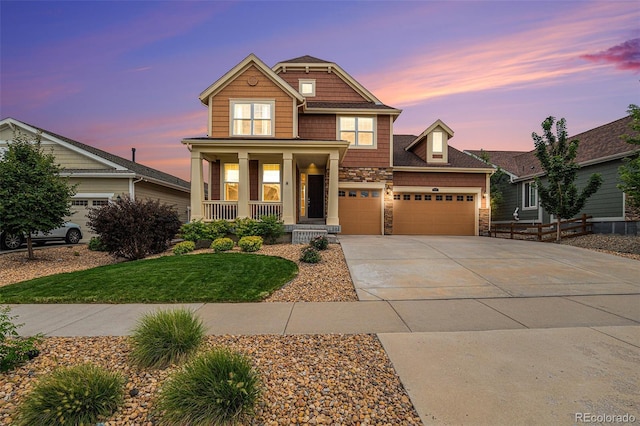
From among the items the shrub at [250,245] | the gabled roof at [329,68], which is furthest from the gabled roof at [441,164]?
the shrub at [250,245]

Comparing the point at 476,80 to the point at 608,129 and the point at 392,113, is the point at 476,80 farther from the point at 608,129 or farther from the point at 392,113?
the point at 608,129

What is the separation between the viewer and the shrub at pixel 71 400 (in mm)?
2289

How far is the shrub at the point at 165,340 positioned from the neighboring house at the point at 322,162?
881cm

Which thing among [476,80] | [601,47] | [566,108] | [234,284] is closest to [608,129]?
[566,108]

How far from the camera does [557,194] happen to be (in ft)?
43.7

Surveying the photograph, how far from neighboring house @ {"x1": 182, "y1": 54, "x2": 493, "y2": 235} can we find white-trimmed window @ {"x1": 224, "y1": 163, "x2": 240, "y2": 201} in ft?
0.16

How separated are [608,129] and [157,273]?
22730 mm

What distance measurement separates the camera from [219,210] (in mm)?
13203

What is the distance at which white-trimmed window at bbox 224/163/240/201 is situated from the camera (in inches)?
580

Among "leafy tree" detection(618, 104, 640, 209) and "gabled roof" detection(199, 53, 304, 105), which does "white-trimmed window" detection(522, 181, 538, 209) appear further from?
"gabled roof" detection(199, 53, 304, 105)

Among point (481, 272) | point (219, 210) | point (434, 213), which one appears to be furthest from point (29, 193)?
point (434, 213)

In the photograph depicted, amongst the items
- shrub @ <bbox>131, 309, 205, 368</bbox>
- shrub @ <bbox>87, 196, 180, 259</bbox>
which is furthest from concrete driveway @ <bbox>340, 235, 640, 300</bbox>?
shrub @ <bbox>87, 196, 180, 259</bbox>

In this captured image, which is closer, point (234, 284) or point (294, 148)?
point (234, 284)

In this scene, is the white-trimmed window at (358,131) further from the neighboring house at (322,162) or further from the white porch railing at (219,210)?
the white porch railing at (219,210)
